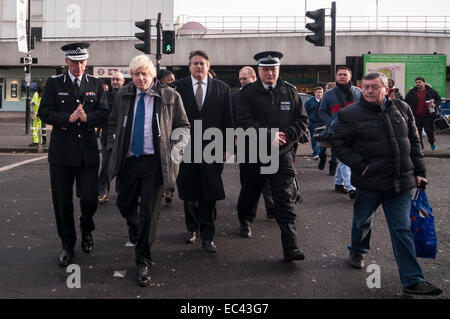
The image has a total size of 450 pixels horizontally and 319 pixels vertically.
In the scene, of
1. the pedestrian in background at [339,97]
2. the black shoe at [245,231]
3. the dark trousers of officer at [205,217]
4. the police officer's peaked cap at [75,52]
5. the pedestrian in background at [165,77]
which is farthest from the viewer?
the pedestrian in background at [339,97]

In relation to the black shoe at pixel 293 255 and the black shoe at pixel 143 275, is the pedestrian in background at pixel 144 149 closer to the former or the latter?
the black shoe at pixel 143 275

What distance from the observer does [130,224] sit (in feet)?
16.8

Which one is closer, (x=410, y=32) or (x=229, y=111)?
(x=229, y=111)

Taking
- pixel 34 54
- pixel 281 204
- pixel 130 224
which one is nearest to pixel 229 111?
pixel 281 204

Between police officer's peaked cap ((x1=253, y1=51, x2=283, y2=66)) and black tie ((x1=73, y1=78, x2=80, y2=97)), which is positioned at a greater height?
police officer's peaked cap ((x1=253, y1=51, x2=283, y2=66))

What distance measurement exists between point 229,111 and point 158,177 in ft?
4.67

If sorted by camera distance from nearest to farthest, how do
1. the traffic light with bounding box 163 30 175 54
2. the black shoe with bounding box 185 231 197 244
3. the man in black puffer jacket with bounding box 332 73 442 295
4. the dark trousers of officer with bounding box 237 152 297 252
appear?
the man in black puffer jacket with bounding box 332 73 442 295, the dark trousers of officer with bounding box 237 152 297 252, the black shoe with bounding box 185 231 197 244, the traffic light with bounding box 163 30 175 54

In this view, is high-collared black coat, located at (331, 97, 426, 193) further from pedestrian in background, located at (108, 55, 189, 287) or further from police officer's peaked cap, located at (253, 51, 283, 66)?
pedestrian in background, located at (108, 55, 189, 287)

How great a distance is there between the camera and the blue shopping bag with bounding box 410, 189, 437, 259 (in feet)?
14.4

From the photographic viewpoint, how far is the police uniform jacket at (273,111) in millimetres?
5395

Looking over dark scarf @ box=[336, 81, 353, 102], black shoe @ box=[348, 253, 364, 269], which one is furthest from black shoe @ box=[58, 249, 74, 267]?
dark scarf @ box=[336, 81, 353, 102]

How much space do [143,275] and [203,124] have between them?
187 cm

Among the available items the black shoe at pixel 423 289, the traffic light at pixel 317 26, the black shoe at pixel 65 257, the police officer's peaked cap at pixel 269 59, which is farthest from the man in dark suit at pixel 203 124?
the traffic light at pixel 317 26

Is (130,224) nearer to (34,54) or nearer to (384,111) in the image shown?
(384,111)
